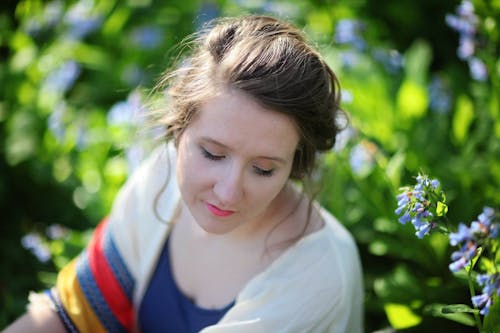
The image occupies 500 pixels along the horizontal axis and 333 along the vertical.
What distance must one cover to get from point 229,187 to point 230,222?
0.12m

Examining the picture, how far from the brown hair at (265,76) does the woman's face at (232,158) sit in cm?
3

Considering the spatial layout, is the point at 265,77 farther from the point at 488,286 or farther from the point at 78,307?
the point at 78,307

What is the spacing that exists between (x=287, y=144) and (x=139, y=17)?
7.35 feet

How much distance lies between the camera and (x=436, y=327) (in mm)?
2012

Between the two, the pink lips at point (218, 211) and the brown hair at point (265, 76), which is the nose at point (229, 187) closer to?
the pink lips at point (218, 211)

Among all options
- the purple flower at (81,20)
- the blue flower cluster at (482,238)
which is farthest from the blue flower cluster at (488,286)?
the purple flower at (81,20)

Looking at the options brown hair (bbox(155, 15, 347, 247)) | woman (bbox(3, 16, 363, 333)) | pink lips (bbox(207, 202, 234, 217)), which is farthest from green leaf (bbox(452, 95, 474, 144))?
pink lips (bbox(207, 202, 234, 217))

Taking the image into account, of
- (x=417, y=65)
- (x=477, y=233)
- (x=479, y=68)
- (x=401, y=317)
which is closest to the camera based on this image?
(x=477, y=233)

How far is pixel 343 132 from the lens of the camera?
7.75 feet

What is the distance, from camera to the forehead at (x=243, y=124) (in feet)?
4.46

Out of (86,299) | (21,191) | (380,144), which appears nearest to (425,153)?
(380,144)

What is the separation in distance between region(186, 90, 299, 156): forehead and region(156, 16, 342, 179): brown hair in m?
0.02

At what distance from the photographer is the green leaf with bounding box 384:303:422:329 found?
6.20ft

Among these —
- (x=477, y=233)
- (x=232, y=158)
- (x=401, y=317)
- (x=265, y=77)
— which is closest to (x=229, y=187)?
(x=232, y=158)
